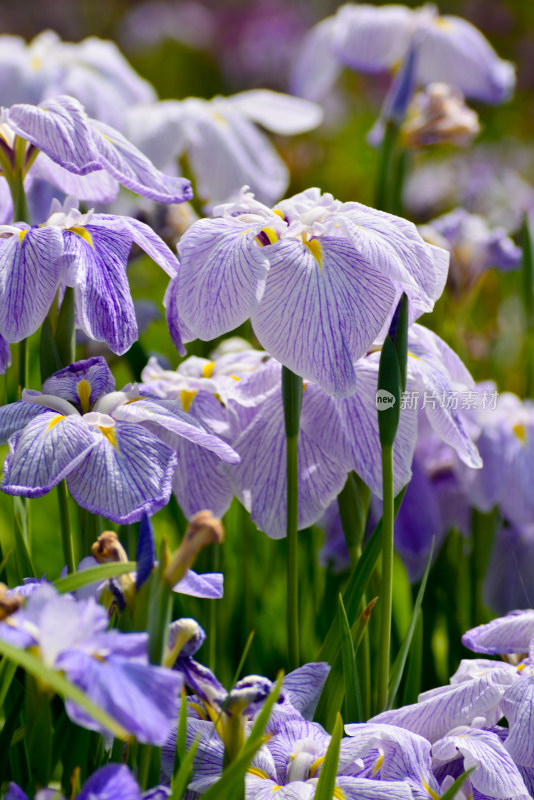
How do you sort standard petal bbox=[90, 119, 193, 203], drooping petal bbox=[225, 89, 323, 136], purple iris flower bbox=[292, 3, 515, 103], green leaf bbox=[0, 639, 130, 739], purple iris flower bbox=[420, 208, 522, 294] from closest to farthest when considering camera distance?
green leaf bbox=[0, 639, 130, 739], standard petal bbox=[90, 119, 193, 203], purple iris flower bbox=[420, 208, 522, 294], drooping petal bbox=[225, 89, 323, 136], purple iris flower bbox=[292, 3, 515, 103]

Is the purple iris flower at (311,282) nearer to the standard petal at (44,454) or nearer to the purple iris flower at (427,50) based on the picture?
the standard petal at (44,454)

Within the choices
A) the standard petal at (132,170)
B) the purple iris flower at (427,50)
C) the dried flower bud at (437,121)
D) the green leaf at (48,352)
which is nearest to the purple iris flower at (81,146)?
the standard petal at (132,170)

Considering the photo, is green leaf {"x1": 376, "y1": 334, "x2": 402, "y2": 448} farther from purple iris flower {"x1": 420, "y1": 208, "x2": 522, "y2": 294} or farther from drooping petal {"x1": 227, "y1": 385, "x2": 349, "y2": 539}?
purple iris flower {"x1": 420, "y1": 208, "x2": 522, "y2": 294}

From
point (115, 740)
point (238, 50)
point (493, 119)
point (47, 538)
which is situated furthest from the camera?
point (238, 50)

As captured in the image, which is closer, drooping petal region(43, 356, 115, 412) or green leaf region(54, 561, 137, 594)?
green leaf region(54, 561, 137, 594)

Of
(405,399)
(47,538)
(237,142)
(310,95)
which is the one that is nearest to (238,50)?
(310,95)

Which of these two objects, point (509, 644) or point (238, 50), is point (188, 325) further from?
point (238, 50)

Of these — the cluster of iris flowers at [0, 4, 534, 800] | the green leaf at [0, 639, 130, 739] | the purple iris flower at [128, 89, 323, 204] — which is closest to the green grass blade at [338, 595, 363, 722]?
the cluster of iris flowers at [0, 4, 534, 800]
